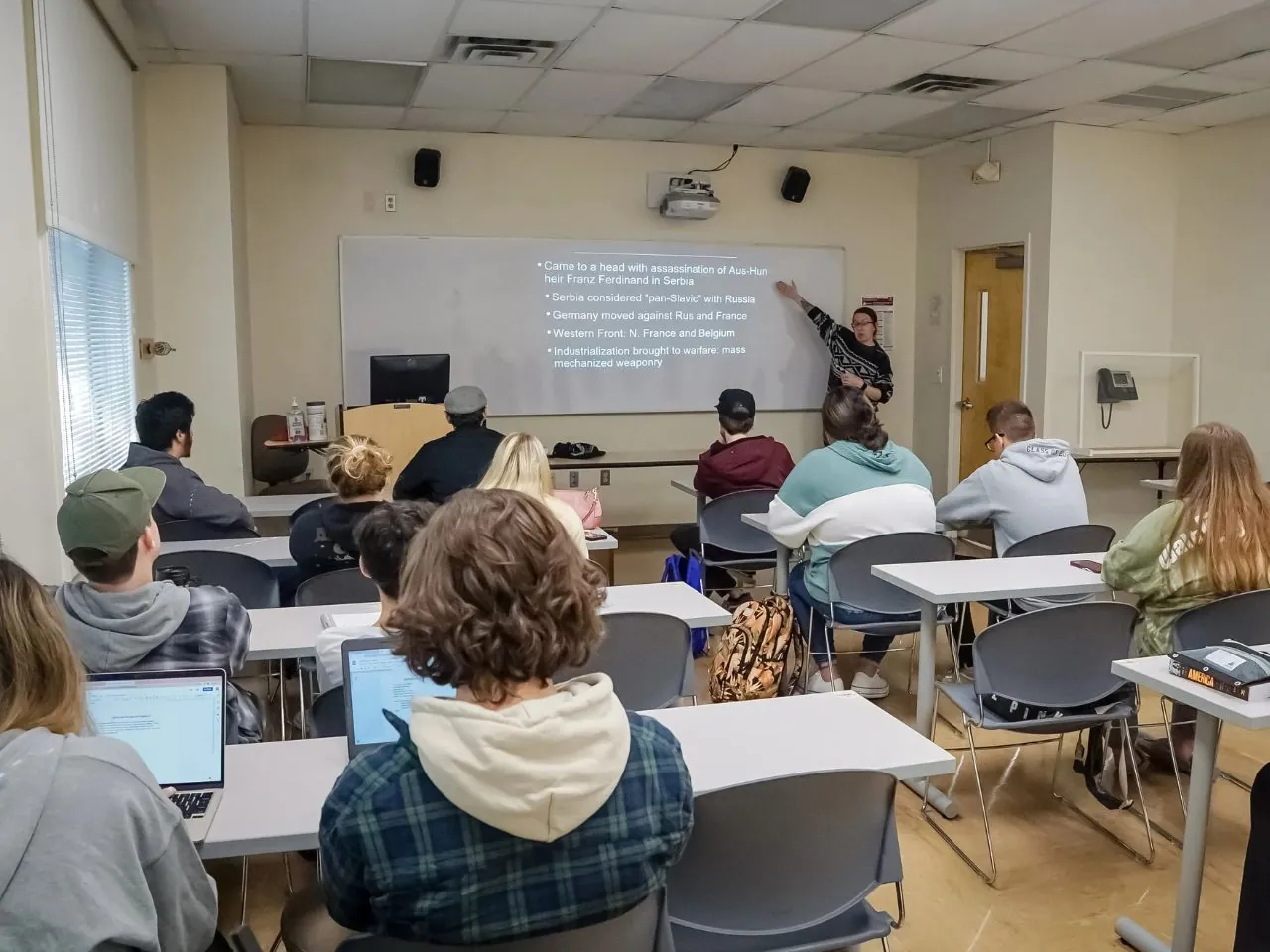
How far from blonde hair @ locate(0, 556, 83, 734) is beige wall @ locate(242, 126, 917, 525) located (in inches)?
216

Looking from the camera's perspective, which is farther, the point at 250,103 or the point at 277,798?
the point at 250,103

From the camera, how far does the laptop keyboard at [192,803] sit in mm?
1564

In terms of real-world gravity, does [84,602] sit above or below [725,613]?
above

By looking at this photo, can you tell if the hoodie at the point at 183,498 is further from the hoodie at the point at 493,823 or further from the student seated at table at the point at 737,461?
the hoodie at the point at 493,823

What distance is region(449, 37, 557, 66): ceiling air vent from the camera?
473cm

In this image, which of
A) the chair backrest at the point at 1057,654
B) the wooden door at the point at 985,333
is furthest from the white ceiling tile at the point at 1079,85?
the chair backrest at the point at 1057,654

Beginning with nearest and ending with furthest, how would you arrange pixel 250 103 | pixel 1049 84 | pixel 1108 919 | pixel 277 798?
1. pixel 277 798
2. pixel 1108 919
3. pixel 1049 84
4. pixel 250 103

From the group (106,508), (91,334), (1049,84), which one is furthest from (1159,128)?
(106,508)

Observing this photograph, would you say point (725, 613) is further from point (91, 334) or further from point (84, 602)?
point (91, 334)

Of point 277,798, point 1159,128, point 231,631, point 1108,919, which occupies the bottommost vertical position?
point 1108,919

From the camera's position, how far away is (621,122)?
6.43 m

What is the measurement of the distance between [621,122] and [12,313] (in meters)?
4.37

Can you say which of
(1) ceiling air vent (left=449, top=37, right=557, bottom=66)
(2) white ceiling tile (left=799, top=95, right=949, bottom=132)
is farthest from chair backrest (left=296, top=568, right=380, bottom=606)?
(2) white ceiling tile (left=799, top=95, right=949, bottom=132)

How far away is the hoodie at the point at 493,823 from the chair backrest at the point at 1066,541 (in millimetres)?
2743
